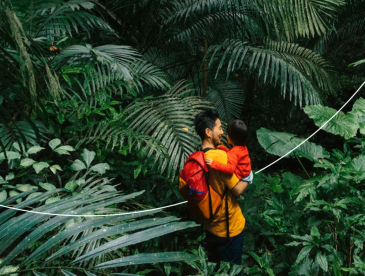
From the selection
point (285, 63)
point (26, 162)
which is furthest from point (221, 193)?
point (285, 63)

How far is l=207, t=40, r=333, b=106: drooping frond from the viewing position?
2.98m

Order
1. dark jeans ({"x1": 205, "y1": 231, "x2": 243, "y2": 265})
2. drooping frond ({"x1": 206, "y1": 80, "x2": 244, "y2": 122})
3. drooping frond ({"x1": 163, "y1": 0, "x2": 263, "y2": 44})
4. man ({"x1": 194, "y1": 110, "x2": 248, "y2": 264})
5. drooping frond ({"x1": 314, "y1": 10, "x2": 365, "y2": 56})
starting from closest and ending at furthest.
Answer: man ({"x1": 194, "y1": 110, "x2": 248, "y2": 264}) → dark jeans ({"x1": 205, "y1": 231, "x2": 243, "y2": 265}) → drooping frond ({"x1": 163, "y1": 0, "x2": 263, "y2": 44}) → drooping frond ({"x1": 206, "y1": 80, "x2": 244, "y2": 122}) → drooping frond ({"x1": 314, "y1": 10, "x2": 365, "y2": 56})

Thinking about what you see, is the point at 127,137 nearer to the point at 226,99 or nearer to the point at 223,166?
the point at 223,166

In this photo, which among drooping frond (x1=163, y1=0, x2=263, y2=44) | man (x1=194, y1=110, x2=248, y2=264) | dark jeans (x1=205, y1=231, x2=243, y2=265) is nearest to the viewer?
man (x1=194, y1=110, x2=248, y2=264)

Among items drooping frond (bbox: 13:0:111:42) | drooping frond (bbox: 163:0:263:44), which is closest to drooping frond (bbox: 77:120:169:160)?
drooping frond (bbox: 13:0:111:42)

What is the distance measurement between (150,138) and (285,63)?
1.40m

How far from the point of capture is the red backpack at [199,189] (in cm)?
183

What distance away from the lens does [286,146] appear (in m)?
2.74

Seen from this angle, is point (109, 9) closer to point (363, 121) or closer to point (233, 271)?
point (363, 121)

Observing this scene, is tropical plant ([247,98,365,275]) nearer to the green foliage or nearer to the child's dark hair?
the green foliage

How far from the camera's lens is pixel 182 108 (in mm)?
2654

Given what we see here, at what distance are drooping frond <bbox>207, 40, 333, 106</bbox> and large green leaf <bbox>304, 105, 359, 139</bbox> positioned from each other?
1.31 ft

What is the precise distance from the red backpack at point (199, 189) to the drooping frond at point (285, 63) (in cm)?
122

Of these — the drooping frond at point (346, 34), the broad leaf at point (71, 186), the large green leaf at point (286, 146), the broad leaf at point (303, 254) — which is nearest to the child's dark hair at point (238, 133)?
the broad leaf at point (303, 254)
